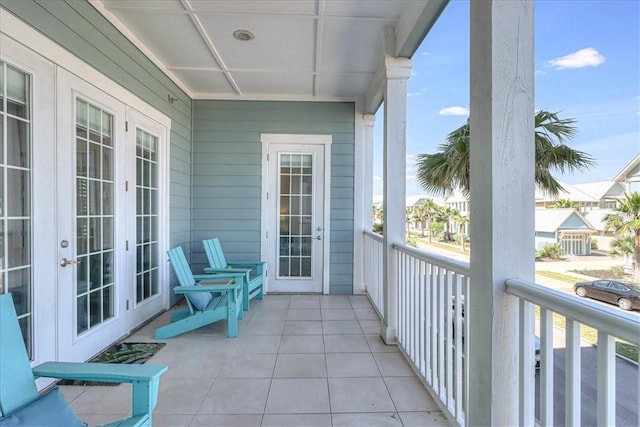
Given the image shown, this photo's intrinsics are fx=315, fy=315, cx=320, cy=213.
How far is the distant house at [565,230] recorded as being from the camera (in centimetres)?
106

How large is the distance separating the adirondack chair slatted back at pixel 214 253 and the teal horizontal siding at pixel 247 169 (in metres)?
0.36

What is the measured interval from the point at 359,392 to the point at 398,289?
1005mm

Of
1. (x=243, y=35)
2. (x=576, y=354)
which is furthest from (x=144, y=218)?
(x=576, y=354)

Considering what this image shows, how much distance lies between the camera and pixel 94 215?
8.57 ft

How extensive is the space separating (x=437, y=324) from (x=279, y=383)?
1166 millimetres

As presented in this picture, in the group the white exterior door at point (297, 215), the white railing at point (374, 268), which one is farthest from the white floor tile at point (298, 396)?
the white exterior door at point (297, 215)

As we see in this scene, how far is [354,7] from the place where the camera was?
8.43 feet

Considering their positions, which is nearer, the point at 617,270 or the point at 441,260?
the point at 617,270

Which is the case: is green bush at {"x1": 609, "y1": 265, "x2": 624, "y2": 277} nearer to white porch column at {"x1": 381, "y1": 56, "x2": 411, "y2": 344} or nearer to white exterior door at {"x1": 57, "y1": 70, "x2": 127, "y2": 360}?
white porch column at {"x1": 381, "y1": 56, "x2": 411, "y2": 344}

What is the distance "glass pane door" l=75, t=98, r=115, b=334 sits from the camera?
2441 mm

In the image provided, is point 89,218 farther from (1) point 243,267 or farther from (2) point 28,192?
(1) point 243,267

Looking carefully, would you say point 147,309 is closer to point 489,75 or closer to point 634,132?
point 489,75

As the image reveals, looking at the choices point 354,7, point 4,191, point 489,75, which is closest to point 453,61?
point 354,7

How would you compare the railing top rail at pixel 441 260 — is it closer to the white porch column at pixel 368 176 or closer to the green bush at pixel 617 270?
the green bush at pixel 617 270
